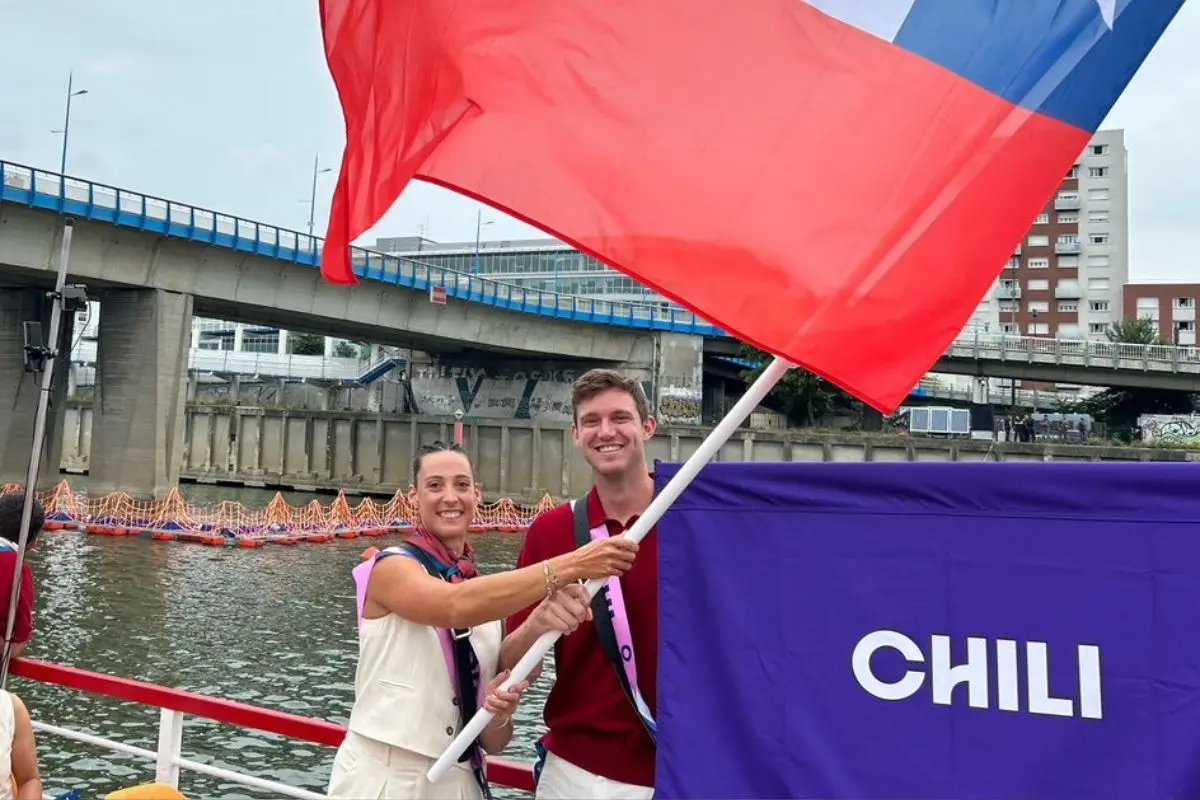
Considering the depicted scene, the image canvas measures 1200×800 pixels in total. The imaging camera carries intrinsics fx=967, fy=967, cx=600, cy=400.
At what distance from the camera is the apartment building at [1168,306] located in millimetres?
84188

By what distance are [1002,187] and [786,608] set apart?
140cm

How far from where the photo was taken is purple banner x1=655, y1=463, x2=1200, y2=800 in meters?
2.51

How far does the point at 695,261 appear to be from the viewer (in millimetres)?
2799

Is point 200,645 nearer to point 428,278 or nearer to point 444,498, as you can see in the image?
point 444,498

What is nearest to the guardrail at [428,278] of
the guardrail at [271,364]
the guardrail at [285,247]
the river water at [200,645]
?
the guardrail at [285,247]

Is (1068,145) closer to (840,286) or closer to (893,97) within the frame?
(893,97)

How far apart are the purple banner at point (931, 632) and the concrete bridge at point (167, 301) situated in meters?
27.6

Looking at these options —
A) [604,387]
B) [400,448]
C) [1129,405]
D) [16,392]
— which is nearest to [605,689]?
[604,387]

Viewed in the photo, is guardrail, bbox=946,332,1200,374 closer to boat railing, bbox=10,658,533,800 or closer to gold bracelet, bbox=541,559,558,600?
boat railing, bbox=10,658,533,800

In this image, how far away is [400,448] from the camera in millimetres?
49688

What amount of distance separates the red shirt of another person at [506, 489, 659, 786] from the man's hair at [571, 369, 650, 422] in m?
0.38

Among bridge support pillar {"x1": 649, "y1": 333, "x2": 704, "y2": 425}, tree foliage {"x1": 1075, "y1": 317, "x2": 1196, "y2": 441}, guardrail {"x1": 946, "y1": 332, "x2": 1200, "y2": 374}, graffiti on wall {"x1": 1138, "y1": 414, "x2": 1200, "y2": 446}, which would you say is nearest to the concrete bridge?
bridge support pillar {"x1": 649, "y1": 333, "x2": 704, "y2": 425}

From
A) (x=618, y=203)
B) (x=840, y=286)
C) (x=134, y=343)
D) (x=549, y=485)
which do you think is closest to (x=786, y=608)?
(x=840, y=286)

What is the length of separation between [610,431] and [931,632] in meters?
1.18
